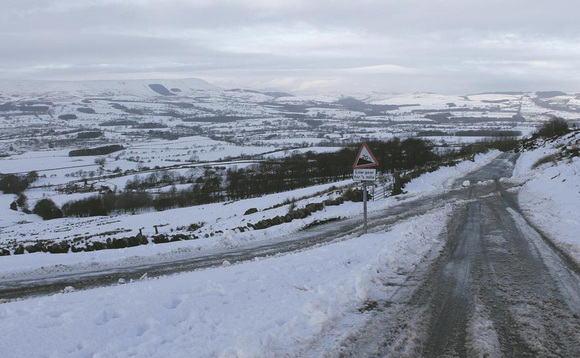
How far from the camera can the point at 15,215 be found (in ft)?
268

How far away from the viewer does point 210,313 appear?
6512mm

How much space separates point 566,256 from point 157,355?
9.23 meters

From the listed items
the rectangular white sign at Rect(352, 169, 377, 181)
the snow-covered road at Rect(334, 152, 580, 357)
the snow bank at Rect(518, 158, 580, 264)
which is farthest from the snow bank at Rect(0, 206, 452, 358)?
the snow bank at Rect(518, 158, 580, 264)

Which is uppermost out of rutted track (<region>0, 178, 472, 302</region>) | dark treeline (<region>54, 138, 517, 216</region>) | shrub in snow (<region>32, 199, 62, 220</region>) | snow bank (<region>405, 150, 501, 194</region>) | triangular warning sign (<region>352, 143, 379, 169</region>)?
triangular warning sign (<region>352, 143, 379, 169</region>)

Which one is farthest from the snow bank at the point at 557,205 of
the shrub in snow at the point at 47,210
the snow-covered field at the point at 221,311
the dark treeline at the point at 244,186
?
the shrub in snow at the point at 47,210

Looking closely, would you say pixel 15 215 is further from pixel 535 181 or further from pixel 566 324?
pixel 566 324

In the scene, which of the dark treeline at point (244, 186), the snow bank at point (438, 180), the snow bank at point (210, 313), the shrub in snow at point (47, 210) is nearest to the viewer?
the snow bank at point (210, 313)

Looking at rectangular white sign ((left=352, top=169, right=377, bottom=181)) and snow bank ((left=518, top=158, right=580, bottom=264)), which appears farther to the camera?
rectangular white sign ((left=352, top=169, right=377, bottom=181))

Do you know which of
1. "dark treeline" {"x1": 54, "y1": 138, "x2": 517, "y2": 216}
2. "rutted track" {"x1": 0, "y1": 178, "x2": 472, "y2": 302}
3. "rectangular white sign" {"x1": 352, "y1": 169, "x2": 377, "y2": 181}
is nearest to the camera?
"rutted track" {"x1": 0, "y1": 178, "x2": 472, "y2": 302}

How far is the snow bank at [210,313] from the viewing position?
5363 millimetres

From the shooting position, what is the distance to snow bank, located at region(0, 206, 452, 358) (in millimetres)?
5363

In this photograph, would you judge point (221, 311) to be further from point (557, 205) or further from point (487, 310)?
point (557, 205)

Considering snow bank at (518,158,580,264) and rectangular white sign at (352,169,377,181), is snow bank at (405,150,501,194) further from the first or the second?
rectangular white sign at (352,169,377,181)

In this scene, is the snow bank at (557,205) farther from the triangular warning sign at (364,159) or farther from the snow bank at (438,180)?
the triangular warning sign at (364,159)
